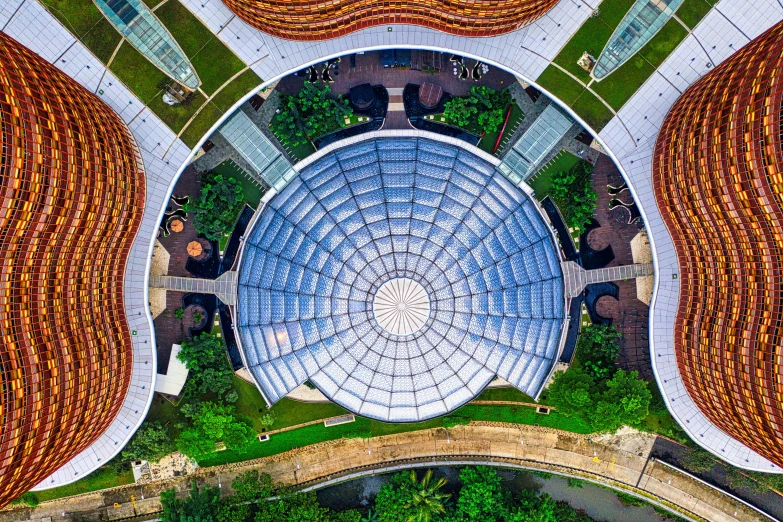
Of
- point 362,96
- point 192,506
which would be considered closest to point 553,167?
point 362,96

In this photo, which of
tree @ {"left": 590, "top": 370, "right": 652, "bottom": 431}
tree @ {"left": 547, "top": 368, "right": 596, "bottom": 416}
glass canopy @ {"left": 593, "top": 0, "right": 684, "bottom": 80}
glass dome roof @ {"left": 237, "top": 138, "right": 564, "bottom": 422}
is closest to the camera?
glass dome roof @ {"left": 237, "top": 138, "right": 564, "bottom": 422}

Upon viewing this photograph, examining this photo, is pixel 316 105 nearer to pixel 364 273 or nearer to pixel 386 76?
pixel 386 76

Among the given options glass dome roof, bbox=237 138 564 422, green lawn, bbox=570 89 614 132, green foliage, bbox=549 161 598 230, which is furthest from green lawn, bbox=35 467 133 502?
green lawn, bbox=570 89 614 132

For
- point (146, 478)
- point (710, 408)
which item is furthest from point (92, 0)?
point (710, 408)

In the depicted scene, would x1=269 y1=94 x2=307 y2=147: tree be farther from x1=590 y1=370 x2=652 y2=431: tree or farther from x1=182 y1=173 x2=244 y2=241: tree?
x1=590 y1=370 x2=652 y2=431: tree

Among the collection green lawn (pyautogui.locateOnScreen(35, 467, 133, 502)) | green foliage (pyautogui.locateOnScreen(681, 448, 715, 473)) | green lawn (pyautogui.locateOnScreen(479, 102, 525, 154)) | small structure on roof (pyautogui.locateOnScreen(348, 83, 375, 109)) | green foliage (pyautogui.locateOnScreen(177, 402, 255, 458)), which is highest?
small structure on roof (pyautogui.locateOnScreen(348, 83, 375, 109))

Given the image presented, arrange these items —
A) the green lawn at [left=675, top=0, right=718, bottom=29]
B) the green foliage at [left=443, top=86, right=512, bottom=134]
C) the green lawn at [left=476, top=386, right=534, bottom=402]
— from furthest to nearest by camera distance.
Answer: the green lawn at [left=476, top=386, right=534, bottom=402] < the green foliage at [left=443, top=86, right=512, bottom=134] < the green lawn at [left=675, top=0, right=718, bottom=29]

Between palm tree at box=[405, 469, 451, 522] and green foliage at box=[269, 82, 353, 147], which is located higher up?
green foliage at box=[269, 82, 353, 147]
